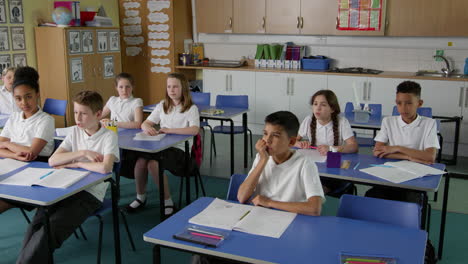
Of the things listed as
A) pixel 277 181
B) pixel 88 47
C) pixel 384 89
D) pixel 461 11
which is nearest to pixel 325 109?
pixel 277 181

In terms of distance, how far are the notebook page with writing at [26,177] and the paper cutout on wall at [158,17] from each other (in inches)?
185

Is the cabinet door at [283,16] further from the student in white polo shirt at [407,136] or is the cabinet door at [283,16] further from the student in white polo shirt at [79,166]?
the student in white polo shirt at [79,166]

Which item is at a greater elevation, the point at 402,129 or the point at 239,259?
the point at 402,129

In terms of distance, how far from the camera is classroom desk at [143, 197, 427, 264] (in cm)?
173

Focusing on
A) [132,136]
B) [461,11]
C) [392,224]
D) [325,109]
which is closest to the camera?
[392,224]

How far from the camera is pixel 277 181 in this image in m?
2.32

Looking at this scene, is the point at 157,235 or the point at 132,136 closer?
the point at 157,235

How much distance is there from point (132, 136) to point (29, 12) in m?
3.42

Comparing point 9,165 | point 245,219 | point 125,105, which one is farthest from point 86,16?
point 245,219

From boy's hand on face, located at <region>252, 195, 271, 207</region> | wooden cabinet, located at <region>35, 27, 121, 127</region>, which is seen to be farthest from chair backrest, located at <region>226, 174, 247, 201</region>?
wooden cabinet, located at <region>35, 27, 121, 127</region>

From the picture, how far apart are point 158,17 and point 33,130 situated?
4268 millimetres

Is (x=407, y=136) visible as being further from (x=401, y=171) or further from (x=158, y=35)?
(x=158, y=35)

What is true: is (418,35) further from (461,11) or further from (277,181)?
(277,181)

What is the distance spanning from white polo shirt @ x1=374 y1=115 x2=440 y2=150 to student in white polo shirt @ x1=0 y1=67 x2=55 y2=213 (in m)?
2.26
